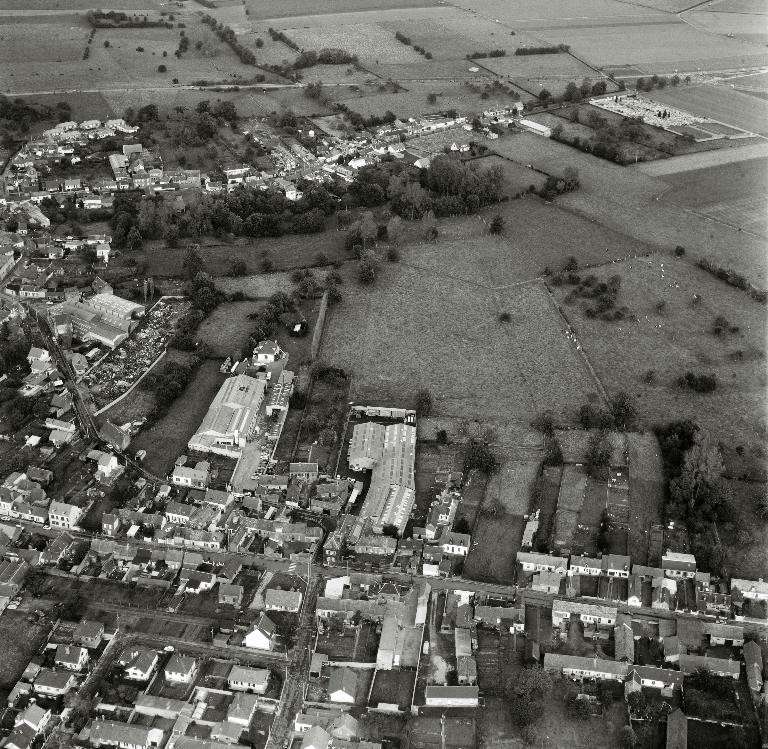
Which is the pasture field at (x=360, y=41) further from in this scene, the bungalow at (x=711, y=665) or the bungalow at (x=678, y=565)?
the bungalow at (x=711, y=665)

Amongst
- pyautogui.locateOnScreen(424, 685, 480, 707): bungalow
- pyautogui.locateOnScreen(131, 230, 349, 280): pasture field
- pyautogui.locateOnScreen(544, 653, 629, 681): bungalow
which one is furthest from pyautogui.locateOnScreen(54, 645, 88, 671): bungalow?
pyautogui.locateOnScreen(131, 230, 349, 280): pasture field

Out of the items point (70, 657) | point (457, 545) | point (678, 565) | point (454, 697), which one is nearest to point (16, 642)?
point (70, 657)

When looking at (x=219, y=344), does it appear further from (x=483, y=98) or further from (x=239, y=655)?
(x=483, y=98)

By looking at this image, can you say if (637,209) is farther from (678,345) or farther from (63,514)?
(63,514)

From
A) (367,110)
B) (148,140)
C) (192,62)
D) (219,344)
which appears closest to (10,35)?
(192,62)

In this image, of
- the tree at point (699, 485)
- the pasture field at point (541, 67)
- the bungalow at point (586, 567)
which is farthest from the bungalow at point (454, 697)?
the pasture field at point (541, 67)

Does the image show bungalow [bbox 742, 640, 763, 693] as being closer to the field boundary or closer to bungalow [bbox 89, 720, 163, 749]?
the field boundary
